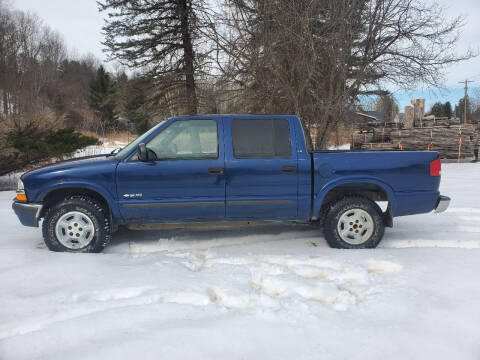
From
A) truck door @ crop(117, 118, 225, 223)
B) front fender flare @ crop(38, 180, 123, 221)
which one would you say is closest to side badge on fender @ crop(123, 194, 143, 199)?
truck door @ crop(117, 118, 225, 223)

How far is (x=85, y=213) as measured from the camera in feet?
13.8

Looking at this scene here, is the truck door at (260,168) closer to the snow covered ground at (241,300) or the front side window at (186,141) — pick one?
the front side window at (186,141)

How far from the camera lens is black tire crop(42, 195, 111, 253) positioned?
4.19 meters

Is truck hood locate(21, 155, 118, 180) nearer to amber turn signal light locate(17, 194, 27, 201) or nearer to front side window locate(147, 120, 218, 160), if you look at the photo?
amber turn signal light locate(17, 194, 27, 201)

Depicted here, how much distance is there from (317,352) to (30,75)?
46.1 metres

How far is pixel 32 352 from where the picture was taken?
92.7 inches

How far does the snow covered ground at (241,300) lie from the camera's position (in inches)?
95.3

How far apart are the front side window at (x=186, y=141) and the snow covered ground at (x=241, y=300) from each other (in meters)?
1.19

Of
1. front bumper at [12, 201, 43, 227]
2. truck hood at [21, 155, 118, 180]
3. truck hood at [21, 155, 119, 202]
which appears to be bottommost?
front bumper at [12, 201, 43, 227]

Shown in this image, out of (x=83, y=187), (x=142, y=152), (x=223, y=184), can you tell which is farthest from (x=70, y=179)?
(x=223, y=184)

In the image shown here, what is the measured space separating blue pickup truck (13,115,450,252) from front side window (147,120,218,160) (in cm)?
1

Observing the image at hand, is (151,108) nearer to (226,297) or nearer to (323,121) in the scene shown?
(323,121)

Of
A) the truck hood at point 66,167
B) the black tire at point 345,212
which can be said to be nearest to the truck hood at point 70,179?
the truck hood at point 66,167

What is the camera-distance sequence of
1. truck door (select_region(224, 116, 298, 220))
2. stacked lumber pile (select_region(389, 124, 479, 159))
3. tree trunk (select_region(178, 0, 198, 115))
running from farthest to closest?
stacked lumber pile (select_region(389, 124, 479, 159)), tree trunk (select_region(178, 0, 198, 115)), truck door (select_region(224, 116, 298, 220))
